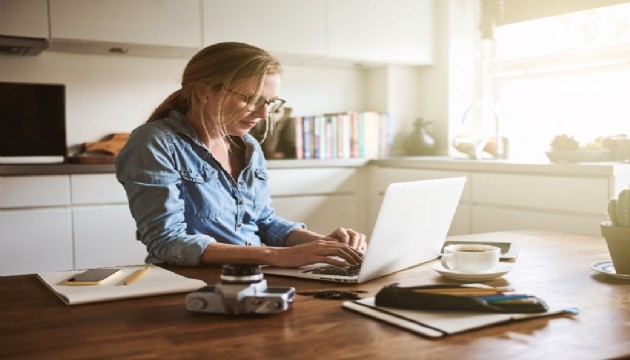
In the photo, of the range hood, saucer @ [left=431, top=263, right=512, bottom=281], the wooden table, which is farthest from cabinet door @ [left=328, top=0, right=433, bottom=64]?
the wooden table

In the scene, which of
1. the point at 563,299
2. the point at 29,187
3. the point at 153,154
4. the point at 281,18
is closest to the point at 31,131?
the point at 29,187

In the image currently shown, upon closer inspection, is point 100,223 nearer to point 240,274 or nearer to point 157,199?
point 157,199

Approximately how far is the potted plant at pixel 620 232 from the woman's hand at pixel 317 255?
497mm

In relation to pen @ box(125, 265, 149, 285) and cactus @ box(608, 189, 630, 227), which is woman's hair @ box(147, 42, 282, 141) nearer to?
pen @ box(125, 265, 149, 285)

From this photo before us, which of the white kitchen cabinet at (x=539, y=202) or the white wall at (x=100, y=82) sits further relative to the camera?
the white wall at (x=100, y=82)

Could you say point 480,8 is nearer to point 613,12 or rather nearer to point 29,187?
point 613,12

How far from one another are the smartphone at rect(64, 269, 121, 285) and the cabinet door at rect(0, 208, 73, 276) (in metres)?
2.07

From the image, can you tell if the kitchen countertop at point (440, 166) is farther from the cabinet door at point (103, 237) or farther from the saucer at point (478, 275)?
the saucer at point (478, 275)

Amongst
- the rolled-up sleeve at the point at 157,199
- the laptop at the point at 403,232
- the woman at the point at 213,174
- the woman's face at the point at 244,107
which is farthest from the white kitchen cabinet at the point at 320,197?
the laptop at the point at 403,232

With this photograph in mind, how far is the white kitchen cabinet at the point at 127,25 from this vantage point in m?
3.29

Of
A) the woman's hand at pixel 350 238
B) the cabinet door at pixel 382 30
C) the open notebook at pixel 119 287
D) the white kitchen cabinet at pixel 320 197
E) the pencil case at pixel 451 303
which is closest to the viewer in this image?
the pencil case at pixel 451 303

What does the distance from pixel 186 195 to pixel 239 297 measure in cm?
73

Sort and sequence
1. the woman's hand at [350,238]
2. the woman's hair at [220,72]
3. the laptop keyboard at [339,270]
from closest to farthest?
the laptop keyboard at [339,270], the woman's hand at [350,238], the woman's hair at [220,72]

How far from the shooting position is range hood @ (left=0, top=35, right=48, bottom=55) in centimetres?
324
